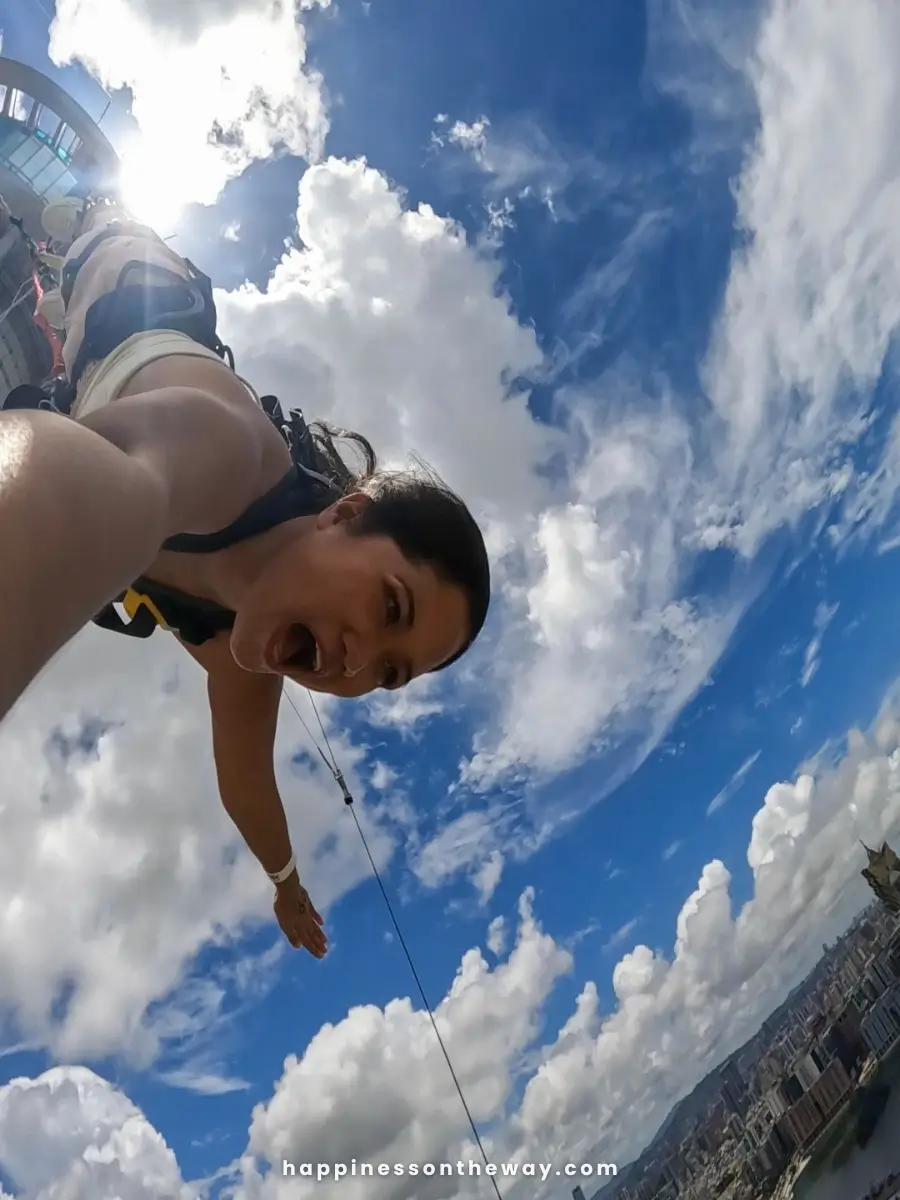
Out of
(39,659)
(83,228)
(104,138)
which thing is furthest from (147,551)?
(104,138)

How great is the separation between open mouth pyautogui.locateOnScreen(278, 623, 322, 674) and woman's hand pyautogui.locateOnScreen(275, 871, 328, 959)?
134 centimetres

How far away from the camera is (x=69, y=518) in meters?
0.48

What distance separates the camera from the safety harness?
1.50m

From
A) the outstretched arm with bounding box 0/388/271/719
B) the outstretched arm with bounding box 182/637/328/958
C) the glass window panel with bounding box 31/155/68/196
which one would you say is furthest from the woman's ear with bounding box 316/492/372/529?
the glass window panel with bounding box 31/155/68/196

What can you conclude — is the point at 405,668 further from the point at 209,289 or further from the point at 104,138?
the point at 104,138

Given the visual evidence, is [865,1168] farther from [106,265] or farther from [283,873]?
[106,265]

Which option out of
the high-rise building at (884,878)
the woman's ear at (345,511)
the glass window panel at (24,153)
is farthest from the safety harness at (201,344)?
the high-rise building at (884,878)

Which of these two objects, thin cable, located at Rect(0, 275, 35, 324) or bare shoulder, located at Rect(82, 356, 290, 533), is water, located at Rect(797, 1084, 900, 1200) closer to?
bare shoulder, located at Rect(82, 356, 290, 533)

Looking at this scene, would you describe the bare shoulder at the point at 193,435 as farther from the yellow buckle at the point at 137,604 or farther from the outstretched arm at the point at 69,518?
the yellow buckle at the point at 137,604

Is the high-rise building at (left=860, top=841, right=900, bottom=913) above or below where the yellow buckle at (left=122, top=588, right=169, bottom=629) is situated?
above

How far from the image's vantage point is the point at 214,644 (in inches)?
72.6

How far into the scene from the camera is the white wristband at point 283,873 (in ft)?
7.50


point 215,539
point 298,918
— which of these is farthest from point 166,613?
point 298,918

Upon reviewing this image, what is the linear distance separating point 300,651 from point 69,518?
2.57 feet
